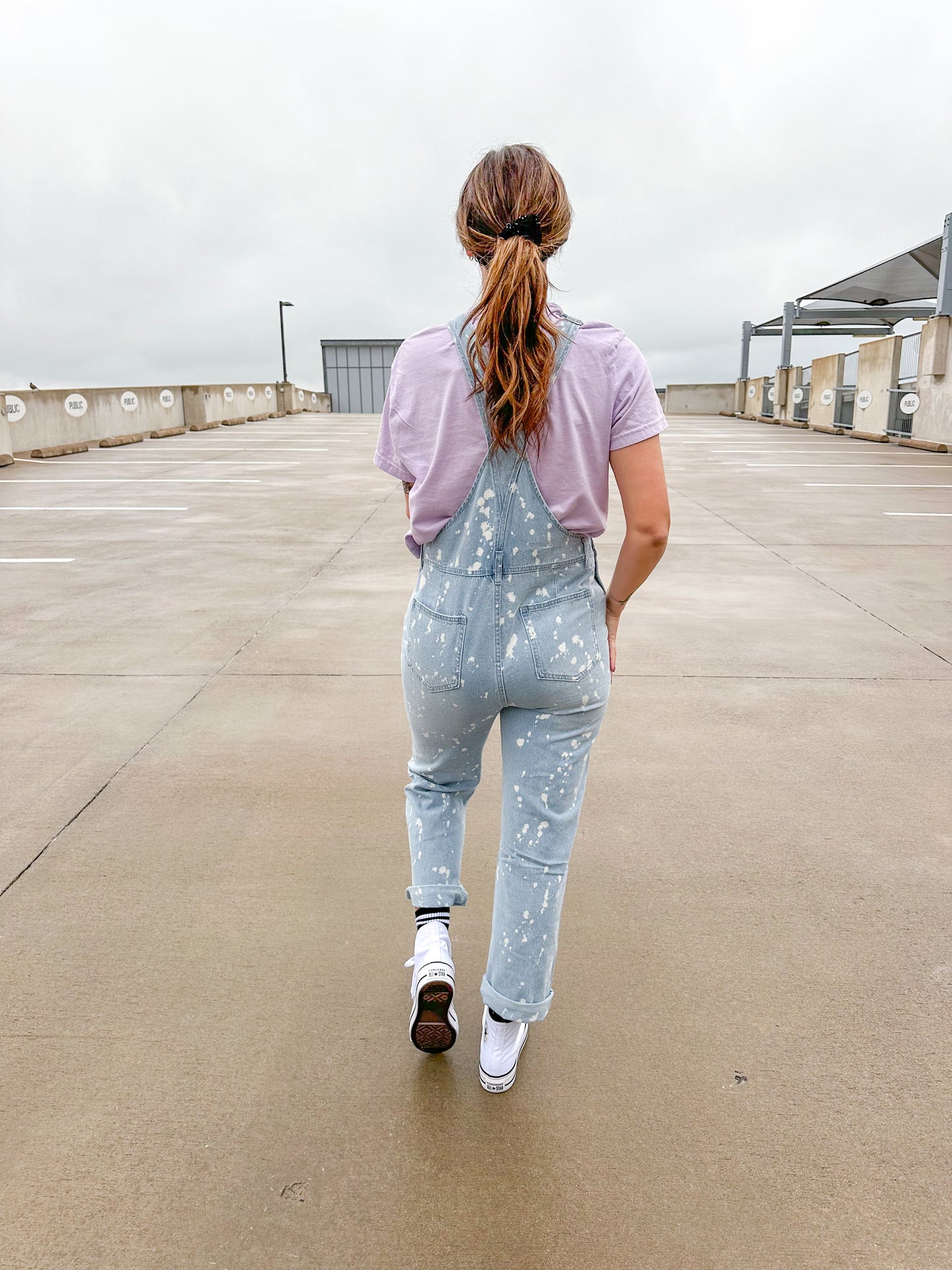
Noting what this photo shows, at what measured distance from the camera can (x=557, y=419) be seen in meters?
1.80

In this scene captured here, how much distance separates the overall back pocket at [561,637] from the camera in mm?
1911

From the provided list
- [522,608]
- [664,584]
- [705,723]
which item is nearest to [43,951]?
[522,608]

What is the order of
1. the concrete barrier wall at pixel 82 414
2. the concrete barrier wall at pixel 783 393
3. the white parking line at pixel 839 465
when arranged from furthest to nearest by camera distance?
the concrete barrier wall at pixel 783 393
the concrete barrier wall at pixel 82 414
the white parking line at pixel 839 465

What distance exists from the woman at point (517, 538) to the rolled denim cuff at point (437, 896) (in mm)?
105

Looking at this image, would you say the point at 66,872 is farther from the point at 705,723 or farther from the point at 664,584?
the point at 664,584

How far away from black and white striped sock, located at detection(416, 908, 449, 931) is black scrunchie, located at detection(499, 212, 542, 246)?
4.84ft

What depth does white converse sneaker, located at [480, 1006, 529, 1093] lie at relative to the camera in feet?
6.86

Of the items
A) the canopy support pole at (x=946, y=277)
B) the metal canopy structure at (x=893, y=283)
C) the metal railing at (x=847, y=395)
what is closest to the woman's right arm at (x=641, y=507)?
the canopy support pole at (x=946, y=277)

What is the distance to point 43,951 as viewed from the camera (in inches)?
103

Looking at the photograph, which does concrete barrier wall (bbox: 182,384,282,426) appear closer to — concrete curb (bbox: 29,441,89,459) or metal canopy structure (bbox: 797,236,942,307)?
concrete curb (bbox: 29,441,89,459)

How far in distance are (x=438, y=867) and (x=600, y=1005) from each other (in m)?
0.58

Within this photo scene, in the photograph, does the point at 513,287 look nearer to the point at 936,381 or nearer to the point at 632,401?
the point at 632,401

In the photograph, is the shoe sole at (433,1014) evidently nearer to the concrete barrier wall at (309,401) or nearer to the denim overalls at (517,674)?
the denim overalls at (517,674)

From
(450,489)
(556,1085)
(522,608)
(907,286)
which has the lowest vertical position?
(556,1085)
